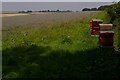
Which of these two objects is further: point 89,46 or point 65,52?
point 89,46

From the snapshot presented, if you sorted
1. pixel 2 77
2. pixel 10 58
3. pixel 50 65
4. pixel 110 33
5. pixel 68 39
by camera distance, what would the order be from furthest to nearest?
pixel 68 39 < pixel 110 33 < pixel 10 58 < pixel 50 65 < pixel 2 77

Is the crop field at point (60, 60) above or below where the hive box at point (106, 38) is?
below

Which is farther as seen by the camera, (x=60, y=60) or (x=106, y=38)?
(x=106, y=38)

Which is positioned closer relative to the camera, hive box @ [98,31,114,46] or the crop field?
the crop field

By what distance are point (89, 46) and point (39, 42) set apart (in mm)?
2698

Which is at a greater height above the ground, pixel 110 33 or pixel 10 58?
pixel 110 33

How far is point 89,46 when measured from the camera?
12.7 meters

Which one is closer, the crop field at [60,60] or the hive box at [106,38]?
the crop field at [60,60]

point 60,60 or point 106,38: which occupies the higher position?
point 106,38

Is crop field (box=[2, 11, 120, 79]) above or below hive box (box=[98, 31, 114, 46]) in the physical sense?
below

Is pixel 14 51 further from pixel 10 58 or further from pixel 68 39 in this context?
pixel 68 39

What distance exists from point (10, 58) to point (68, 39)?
390 cm

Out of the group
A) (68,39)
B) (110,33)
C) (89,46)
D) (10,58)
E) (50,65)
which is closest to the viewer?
(50,65)

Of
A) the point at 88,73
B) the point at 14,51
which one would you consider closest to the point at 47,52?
the point at 14,51
